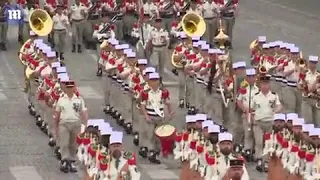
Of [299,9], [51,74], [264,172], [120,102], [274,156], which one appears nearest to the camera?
[274,156]

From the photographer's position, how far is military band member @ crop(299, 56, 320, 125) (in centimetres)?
2692

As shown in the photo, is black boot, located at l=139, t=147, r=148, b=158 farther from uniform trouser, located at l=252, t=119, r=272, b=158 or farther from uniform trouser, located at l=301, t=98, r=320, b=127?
uniform trouser, located at l=301, t=98, r=320, b=127

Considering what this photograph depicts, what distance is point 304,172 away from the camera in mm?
19828

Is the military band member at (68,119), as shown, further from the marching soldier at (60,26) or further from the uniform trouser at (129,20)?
the uniform trouser at (129,20)

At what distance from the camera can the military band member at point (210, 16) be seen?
4031cm

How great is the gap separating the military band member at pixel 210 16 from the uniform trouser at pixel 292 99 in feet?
38.5

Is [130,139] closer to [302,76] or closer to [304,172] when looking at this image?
[302,76]

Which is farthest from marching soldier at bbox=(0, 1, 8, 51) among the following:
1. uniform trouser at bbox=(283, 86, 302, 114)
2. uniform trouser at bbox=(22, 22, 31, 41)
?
uniform trouser at bbox=(283, 86, 302, 114)

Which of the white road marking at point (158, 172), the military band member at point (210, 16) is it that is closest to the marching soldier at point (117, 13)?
the military band member at point (210, 16)

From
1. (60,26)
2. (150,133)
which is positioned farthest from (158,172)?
(60,26)

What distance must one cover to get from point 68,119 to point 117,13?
56.8 ft

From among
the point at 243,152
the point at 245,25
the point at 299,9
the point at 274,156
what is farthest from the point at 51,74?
the point at 299,9

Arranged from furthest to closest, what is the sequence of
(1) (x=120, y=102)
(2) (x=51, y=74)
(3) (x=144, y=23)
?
(3) (x=144, y=23), (1) (x=120, y=102), (2) (x=51, y=74)

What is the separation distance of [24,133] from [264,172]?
24.6 feet
